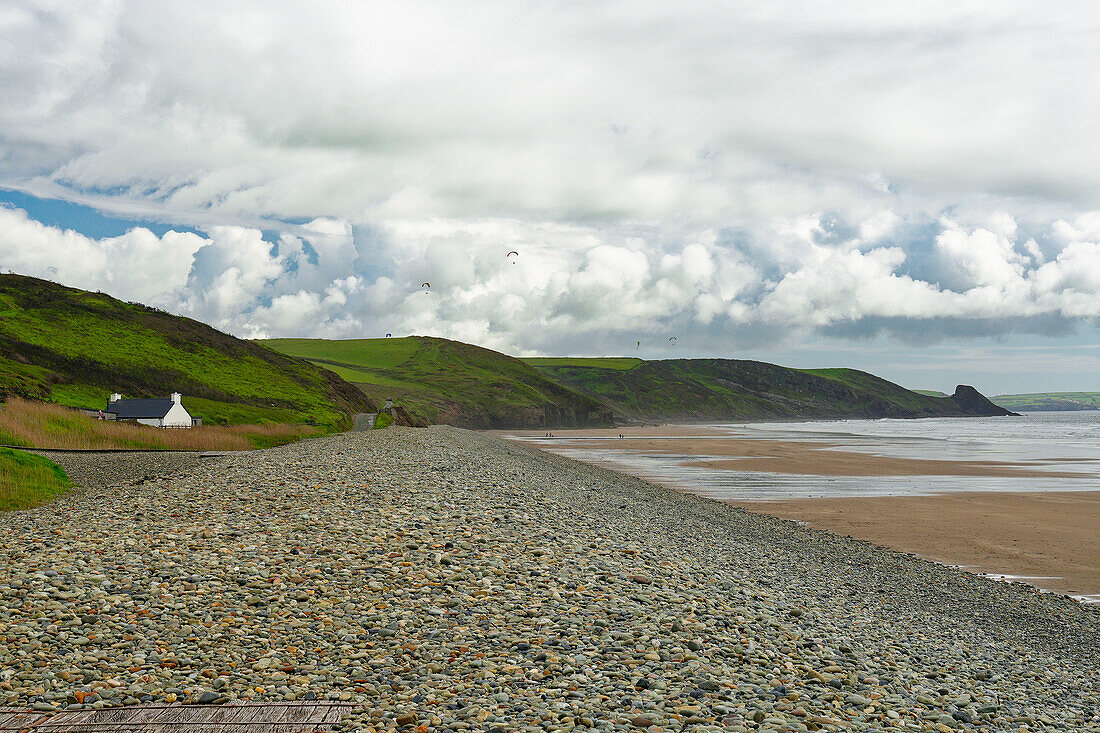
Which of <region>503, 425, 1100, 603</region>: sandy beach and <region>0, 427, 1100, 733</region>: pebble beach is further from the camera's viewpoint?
<region>503, 425, 1100, 603</region>: sandy beach

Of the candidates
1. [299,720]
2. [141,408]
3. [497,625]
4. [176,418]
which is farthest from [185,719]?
[141,408]

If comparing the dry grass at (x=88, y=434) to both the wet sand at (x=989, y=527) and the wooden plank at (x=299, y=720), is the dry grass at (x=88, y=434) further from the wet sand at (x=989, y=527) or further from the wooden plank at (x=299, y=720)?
the wooden plank at (x=299, y=720)

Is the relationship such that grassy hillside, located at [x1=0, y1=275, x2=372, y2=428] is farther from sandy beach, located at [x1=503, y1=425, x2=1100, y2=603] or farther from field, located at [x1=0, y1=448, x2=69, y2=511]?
sandy beach, located at [x1=503, y1=425, x2=1100, y2=603]

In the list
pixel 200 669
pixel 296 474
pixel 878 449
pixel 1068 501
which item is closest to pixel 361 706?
pixel 200 669

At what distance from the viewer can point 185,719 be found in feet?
25.7

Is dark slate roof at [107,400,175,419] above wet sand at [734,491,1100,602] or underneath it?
above

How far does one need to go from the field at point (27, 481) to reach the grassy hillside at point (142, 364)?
2026 inches

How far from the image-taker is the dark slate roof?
77.2 m

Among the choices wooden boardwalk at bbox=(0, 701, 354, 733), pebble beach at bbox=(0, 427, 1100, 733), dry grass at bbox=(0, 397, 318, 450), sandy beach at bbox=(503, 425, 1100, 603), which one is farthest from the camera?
dry grass at bbox=(0, 397, 318, 450)

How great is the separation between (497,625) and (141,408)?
7908 centimetres

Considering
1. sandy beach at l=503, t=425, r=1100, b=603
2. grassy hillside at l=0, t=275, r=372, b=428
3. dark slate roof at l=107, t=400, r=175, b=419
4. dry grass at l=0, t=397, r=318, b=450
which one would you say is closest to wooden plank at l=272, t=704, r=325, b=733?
sandy beach at l=503, t=425, r=1100, b=603

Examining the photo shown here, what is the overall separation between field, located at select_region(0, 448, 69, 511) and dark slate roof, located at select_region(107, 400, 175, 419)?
51132 mm

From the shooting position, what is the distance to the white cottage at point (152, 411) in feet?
251

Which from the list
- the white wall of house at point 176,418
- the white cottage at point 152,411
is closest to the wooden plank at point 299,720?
the white wall of house at point 176,418
